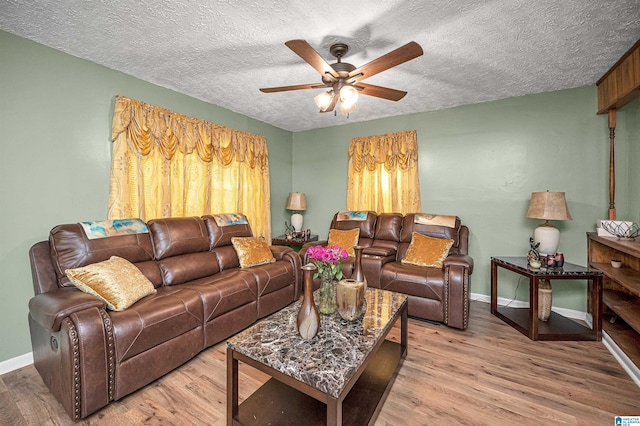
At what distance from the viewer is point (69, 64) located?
2256 mm

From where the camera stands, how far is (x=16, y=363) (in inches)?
78.5

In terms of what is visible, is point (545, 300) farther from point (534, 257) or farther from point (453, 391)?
point (453, 391)

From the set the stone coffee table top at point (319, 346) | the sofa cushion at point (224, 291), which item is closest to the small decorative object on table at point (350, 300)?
the stone coffee table top at point (319, 346)

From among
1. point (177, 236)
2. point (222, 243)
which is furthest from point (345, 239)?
point (177, 236)

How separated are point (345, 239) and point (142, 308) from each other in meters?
2.42

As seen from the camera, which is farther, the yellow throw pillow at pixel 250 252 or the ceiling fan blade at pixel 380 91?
the yellow throw pillow at pixel 250 252

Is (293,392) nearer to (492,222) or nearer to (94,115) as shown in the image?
(94,115)

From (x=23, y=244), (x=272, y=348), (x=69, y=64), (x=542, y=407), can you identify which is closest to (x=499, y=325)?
(x=542, y=407)

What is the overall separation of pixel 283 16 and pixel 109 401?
267 cm

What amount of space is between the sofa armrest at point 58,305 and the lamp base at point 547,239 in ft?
12.6

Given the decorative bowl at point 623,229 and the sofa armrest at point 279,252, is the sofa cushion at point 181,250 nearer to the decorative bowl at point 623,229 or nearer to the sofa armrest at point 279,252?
the sofa armrest at point 279,252

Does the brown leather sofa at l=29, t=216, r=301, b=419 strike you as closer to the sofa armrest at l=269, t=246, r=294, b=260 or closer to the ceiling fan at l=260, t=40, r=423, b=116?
the sofa armrest at l=269, t=246, r=294, b=260

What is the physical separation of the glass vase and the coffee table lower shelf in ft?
1.55

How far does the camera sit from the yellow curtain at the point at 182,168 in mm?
2580
